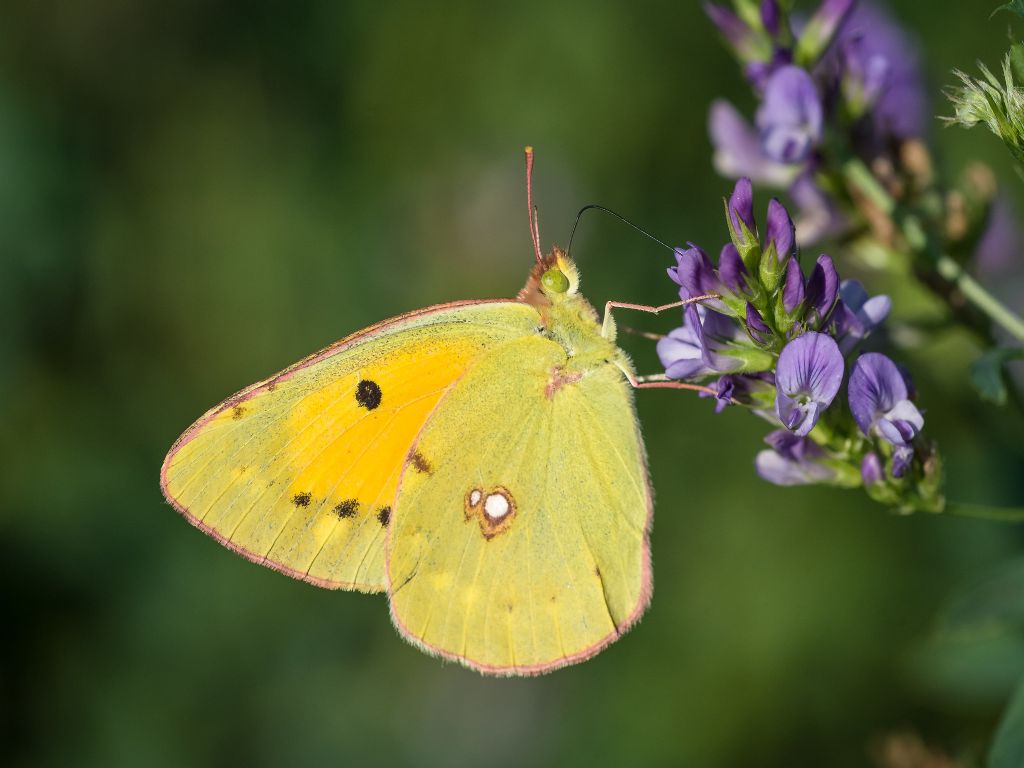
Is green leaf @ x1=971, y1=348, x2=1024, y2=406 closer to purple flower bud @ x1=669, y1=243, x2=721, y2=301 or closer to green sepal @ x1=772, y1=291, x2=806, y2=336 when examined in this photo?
green sepal @ x1=772, y1=291, x2=806, y2=336

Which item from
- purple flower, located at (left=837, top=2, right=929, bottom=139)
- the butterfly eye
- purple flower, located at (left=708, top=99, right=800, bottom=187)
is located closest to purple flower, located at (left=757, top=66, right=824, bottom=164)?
purple flower, located at (left=837, top=2, right=929, bottom=139)

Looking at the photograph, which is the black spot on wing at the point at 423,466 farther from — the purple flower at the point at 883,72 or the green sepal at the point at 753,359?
the purple flower at the point at 883,72

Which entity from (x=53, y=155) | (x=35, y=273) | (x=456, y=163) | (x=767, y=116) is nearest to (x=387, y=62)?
(x=456, y=163)

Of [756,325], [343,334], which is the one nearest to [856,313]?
[756,325]

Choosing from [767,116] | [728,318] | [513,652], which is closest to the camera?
[728,318]

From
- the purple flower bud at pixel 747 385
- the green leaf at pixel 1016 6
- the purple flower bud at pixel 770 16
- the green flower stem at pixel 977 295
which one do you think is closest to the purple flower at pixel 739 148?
the purple flower bud at pixel 770 16

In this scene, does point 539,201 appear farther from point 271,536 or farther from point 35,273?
point 271,536
